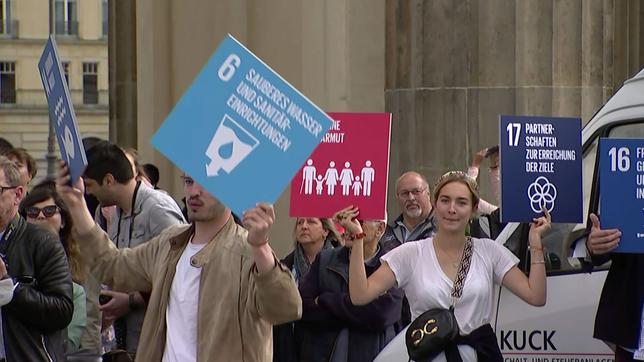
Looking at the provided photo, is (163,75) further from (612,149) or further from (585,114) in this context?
(612,149)

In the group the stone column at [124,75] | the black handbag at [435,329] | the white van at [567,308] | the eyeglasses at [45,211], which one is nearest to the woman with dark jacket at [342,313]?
the white van at [567,308]

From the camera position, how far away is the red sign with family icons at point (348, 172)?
8.74 meters

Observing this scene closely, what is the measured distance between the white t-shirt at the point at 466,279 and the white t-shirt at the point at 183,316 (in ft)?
4.59

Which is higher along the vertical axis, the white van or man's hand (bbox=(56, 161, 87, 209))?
man's hand (bbox=(56, 161, 87, 209))

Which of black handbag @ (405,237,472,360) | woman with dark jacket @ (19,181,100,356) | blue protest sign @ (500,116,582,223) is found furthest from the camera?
woman with dark jacket @ (19,181,100,356)

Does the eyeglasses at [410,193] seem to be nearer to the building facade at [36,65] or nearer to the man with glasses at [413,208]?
the man with glasses at [413,208]

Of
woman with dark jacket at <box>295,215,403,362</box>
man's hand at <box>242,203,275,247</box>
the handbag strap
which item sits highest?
man's hand at <box>242,203,275,247</box>

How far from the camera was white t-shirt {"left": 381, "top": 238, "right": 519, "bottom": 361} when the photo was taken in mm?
8078

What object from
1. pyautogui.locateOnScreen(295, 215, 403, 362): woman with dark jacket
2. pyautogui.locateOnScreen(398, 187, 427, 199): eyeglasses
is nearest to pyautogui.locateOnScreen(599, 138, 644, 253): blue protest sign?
pyautogui.locateOnScreen(295, 215, 403, 362): woman with dark jacket

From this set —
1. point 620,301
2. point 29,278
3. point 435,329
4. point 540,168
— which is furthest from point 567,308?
point 29,278

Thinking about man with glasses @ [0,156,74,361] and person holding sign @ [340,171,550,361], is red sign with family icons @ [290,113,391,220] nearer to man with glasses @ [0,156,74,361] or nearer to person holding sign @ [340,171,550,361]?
person holding sign @ [340,171,550,361]

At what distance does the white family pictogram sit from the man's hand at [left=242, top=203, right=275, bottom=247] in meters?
2.20

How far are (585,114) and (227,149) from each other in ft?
31.0

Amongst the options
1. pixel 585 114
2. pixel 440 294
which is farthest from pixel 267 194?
pixel 585 114
